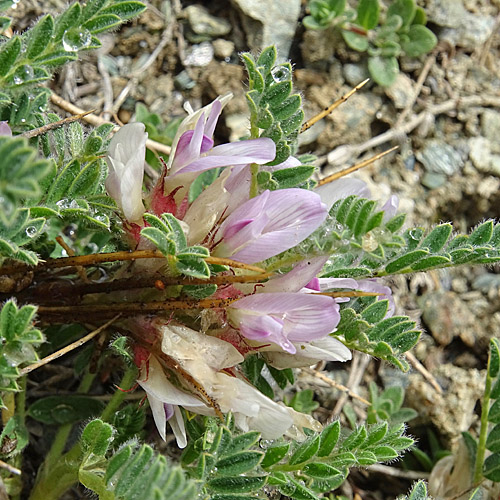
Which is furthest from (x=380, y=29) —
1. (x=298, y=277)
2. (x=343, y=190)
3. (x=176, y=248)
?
(x=176, y=248)

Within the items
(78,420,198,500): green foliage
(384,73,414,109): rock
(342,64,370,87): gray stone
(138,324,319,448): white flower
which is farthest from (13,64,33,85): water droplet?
(384,73,414,109): rock

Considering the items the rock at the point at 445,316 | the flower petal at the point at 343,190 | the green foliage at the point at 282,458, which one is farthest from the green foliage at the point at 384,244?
the rock at the point at 445,316

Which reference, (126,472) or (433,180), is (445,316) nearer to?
(433,180)

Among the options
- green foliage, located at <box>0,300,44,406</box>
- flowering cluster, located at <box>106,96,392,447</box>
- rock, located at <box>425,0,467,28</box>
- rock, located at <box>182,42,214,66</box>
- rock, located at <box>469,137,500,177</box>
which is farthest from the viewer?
rock, located at <box>425,0,467,28</box>

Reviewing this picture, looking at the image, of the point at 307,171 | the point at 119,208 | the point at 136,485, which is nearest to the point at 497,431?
the point at 307,171

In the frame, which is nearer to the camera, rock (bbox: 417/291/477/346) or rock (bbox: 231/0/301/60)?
rock (bbox: 417/291/477/346)

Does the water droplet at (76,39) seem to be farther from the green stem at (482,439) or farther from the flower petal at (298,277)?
the green stem at (482,439)

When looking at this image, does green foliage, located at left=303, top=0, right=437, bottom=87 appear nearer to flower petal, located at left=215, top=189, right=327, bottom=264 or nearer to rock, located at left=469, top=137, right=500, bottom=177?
rock, located at left=469, top=137, right=500, bottom=177
